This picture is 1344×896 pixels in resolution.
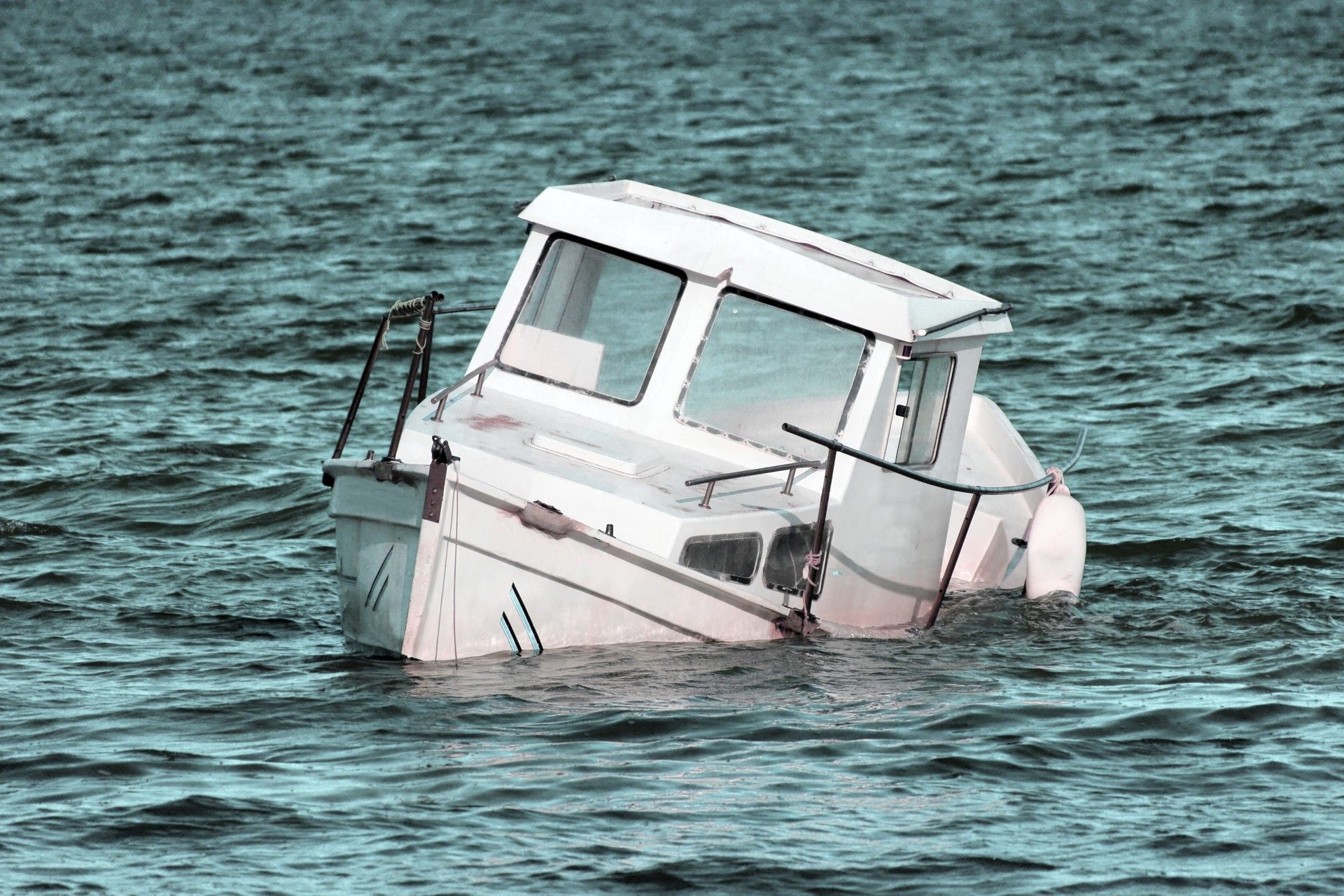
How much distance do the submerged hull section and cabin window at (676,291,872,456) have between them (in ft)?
3.78

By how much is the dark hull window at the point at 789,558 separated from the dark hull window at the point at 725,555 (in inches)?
4.1

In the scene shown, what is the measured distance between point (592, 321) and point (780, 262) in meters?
1.23

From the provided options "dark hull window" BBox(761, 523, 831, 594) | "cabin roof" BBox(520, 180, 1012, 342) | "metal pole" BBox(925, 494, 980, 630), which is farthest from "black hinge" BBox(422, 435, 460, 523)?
"metal pole" BBox(925, 494, 980, 630)

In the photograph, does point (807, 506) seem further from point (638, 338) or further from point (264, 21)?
point (264, 21)

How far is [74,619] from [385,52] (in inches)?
1358

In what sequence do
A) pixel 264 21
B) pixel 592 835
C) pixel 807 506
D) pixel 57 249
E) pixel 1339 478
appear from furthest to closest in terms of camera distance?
pixel 264 21 < pixel 57 249 < pixel 1339 478 < pixel 807 506 < pixel 592 835

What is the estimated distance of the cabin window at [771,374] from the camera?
1027 centimetres

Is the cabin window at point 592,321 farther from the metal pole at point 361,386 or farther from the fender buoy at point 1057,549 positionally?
the fender buoy at point 1057,549

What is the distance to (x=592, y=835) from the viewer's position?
7.53m

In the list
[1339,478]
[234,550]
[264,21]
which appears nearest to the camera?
[234,550]

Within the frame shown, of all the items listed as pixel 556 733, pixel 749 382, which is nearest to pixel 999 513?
pixel 749 382

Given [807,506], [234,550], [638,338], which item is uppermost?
[638,338]

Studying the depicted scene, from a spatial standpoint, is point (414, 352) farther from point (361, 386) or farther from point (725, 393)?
point (725, 393)

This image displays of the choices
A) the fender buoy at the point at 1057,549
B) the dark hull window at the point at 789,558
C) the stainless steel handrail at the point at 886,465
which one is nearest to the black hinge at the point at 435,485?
the stainless steel handrail at the point at 886,465
